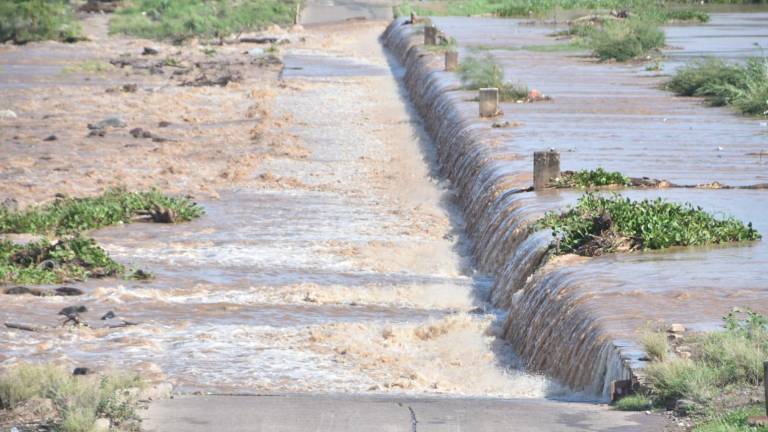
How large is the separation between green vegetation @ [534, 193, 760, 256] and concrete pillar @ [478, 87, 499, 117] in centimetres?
959

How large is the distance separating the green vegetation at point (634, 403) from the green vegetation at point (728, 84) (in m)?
15.4

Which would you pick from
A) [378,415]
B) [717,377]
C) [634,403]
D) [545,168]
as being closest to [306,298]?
[545,168]

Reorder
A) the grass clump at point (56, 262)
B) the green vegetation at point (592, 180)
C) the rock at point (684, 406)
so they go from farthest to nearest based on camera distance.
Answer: the green vegetation at point (592, 180) < the grass clump at point (56, 262) < the rock at point (684, 406)

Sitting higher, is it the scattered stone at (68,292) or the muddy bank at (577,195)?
the muddy bank at (577,195)

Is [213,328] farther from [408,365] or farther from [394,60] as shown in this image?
[394,60]

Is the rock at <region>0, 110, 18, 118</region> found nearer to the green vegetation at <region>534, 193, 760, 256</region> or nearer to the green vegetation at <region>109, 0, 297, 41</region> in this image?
the green vegetation at <region>109, 0, 297, 41</region>

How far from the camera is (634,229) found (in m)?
14.1

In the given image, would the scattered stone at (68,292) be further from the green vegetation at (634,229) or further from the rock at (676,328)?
the rock at (676,328)

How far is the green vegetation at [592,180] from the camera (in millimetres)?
17172

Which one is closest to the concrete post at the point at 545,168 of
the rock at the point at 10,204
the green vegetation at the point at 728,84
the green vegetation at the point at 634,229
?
the green vegetation at the point at 634,229

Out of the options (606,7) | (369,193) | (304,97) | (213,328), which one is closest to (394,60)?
(304,97)

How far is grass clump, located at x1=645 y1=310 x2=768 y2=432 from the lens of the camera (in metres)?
8.70

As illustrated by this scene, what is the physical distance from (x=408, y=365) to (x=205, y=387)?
1.80m

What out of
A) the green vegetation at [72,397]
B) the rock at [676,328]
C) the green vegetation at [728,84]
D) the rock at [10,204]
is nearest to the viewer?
the green vegetation at [72,397]
